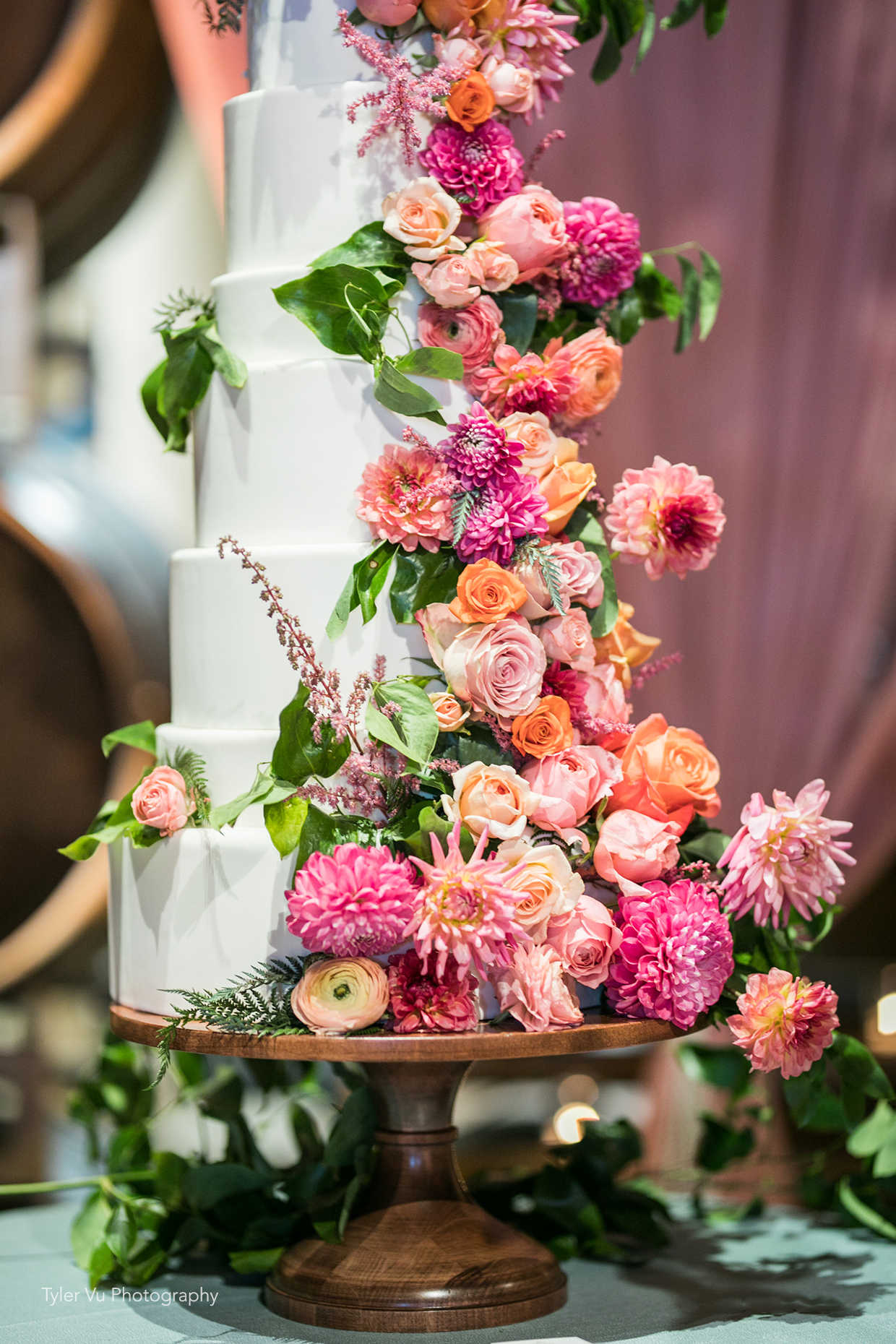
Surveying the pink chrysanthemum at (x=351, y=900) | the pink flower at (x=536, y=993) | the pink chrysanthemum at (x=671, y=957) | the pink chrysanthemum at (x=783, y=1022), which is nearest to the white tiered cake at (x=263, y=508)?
the pink chrysanthemum at (x=351, y=900)

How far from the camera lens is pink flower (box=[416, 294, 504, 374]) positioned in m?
1.68

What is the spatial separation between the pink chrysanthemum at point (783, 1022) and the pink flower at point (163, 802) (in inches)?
24.4

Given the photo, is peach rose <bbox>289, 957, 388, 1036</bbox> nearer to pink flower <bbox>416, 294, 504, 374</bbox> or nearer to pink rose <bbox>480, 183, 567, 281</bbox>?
pink flower <bbox>416, 294, 504, 374</bbox>

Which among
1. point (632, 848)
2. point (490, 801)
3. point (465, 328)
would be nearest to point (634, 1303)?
point (632, 848)

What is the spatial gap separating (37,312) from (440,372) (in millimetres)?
1143

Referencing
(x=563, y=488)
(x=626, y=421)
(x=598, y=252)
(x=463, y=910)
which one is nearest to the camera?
(x=463, y=910)

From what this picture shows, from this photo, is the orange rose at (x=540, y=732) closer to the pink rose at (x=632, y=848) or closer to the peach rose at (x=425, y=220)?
the pink rose at (x=632, y=848)

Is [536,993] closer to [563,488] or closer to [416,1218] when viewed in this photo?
[416,1218]

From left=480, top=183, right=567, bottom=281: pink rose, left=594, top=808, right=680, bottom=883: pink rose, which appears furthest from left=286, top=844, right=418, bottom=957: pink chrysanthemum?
left=480, top=183, right=567, bottom=281: pink rose

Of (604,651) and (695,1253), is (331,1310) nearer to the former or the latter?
(695,1253)

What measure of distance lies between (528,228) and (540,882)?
27.9 inches

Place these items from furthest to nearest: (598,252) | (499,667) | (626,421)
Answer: (626,421), (598,252), (499,667)

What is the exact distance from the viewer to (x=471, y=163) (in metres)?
1.69

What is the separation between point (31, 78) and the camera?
251cm
